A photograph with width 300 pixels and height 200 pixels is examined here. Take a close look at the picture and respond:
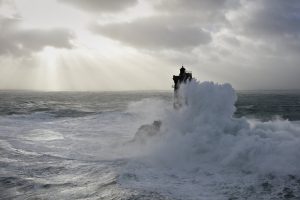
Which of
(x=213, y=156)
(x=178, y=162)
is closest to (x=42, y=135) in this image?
(x=178, y=162)

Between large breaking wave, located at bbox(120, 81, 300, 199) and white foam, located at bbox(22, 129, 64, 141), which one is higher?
large breaking wave, located at bbox(120, 81, 300, 199)

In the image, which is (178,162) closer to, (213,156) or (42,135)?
(213,156)

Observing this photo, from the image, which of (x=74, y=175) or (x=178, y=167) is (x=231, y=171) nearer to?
(x=178, y=167)

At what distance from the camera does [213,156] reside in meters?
16.3

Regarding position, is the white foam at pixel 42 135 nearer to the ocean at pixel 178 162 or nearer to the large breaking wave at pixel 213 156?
the ocean at pixel 178 162

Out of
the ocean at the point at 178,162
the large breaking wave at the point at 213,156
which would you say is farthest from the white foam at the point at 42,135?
the large breaking wave at the point at 213,156

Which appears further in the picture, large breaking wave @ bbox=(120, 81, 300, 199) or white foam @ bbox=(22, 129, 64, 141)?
white foam @ bbox=(22, 129, 64, 141)

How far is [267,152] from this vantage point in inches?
598

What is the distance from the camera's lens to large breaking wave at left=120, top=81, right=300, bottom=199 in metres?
12.5

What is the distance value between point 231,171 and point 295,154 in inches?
106

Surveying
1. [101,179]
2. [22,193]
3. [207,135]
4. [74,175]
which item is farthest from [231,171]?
[22,193]

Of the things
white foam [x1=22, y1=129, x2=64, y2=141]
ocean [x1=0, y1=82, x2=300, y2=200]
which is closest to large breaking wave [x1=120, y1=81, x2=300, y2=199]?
ocean [x1=0, y1=82, x2=300, y2=200]

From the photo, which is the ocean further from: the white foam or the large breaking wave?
the white foam

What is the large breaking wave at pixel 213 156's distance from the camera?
12.5 metres
